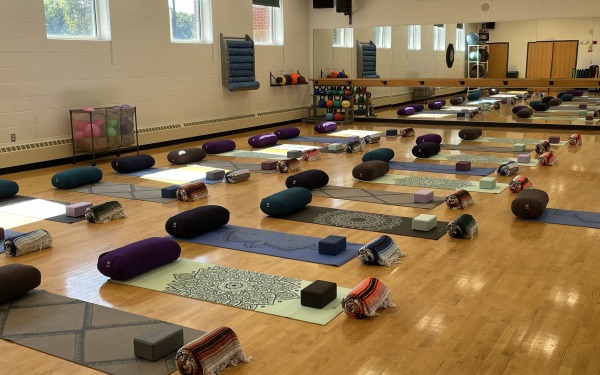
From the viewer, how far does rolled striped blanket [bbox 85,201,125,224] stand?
5.82 metres

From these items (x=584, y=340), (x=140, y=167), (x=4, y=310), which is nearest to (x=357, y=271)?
(x=584, y=340)

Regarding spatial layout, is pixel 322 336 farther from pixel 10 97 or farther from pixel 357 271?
pixel 10 97

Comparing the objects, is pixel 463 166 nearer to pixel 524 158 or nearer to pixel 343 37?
pixel 524 158

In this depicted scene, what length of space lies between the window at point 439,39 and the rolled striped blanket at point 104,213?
31.3 ft

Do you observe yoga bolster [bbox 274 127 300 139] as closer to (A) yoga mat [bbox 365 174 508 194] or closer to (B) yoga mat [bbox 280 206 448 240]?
(A) yoga mat [bbox 365 174 508 194]

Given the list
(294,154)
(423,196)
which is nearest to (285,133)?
(294,154)

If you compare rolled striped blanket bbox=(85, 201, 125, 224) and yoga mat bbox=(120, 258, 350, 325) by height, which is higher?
rolled striped blanket bbox=(85, 201, 125, 224)

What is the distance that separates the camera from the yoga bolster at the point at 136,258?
4223mm

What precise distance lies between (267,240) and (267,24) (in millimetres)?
9051

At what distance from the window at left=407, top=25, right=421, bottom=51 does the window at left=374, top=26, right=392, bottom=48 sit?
18.6 inches

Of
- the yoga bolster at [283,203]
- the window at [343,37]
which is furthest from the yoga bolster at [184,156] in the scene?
the window at [343,37]

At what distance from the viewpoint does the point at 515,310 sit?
3648 mm

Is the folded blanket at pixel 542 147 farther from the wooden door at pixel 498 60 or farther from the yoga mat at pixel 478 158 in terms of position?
the wooden door at pixel 498 60

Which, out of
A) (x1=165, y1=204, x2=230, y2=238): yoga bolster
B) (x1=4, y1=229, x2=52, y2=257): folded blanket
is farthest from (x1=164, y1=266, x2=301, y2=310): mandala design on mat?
(x1=4, y1=229, x2=52, y2=257): folded blanket
